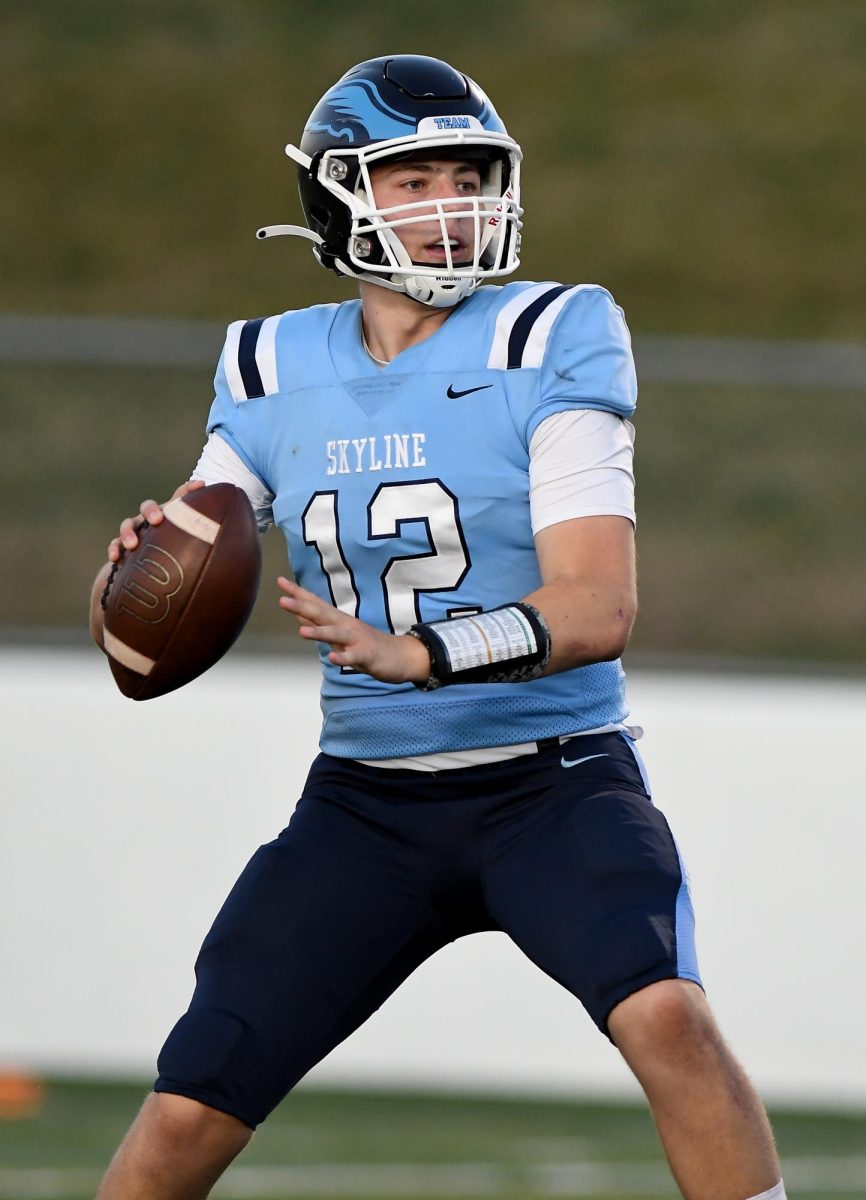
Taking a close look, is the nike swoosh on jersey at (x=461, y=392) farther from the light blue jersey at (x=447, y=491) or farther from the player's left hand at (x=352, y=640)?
the player's left hand at (x=352, y=640)

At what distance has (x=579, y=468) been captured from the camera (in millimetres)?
2971

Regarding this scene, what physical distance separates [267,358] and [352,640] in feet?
2.97

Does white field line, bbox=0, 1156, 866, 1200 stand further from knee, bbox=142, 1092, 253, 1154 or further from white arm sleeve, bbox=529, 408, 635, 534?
white arm sleeve, bbox=529, 408, 635, 534

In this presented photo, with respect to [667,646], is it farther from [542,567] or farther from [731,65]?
[731,65]

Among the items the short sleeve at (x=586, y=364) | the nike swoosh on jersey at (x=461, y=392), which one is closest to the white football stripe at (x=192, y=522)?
the nike swoosh on jersey at (x=461, y=392)

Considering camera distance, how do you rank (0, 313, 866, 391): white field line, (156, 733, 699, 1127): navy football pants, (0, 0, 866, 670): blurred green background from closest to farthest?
(156, 733, 699, 1127): navy football pants < (0, 313, 866, 391): white field line < (0, 0, 866, 670): blurred green background

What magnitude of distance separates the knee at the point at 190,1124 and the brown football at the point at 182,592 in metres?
0.68

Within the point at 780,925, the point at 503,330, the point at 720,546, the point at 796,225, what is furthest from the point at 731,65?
the point at 503,330

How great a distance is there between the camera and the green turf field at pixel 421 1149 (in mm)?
5070

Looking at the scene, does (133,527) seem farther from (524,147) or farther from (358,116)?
(524,147)

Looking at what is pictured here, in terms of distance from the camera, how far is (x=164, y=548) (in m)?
3.12

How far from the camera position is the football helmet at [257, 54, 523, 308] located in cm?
326

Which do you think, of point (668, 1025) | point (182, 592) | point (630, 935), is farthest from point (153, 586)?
point (668, 1025)

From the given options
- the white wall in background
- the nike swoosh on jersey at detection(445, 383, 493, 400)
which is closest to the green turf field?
the white wall in background
